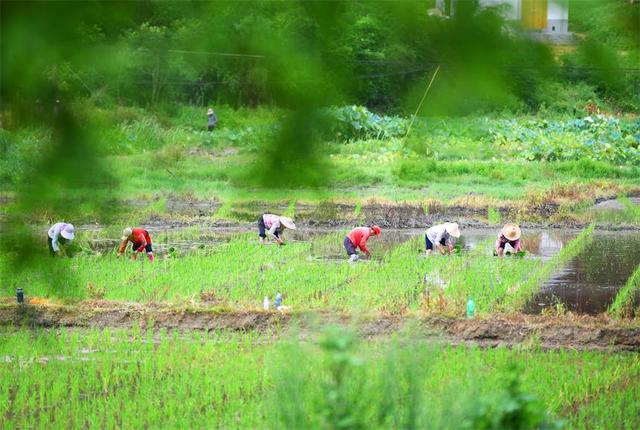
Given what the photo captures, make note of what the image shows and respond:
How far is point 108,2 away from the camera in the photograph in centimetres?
158

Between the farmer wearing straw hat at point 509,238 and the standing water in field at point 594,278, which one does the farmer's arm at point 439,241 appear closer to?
the farmer wearing straw hat at point 509,238

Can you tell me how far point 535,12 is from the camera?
1.41m

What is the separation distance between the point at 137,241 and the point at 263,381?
4492 mm

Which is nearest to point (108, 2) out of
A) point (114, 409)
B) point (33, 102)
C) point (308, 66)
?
point (33, 102)

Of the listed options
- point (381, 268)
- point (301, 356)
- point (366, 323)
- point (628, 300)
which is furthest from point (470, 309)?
point (301, 356)

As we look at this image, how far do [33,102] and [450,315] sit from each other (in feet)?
19.3

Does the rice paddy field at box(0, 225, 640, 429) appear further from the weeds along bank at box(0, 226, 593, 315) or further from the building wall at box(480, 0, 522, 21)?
the building wall at box(480, 0, 522, 21)

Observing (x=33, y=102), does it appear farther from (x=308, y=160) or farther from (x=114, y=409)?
(x=114, y=409)

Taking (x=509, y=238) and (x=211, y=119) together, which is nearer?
(x=211, y=119)

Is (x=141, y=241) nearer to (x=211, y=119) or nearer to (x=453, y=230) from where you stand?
(x=453, y=230)

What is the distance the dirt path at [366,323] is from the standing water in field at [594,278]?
1.89ft

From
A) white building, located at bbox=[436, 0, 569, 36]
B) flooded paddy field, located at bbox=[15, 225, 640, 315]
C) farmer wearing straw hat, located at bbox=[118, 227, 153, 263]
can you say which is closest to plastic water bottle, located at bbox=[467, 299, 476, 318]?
flooded paddy field, located at bbox=[15, 225, 640, 315]

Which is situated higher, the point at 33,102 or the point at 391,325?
the point at 33,102

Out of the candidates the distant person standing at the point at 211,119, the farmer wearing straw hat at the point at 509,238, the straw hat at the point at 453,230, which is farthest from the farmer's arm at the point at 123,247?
the distant person standing at the point at 211,119
